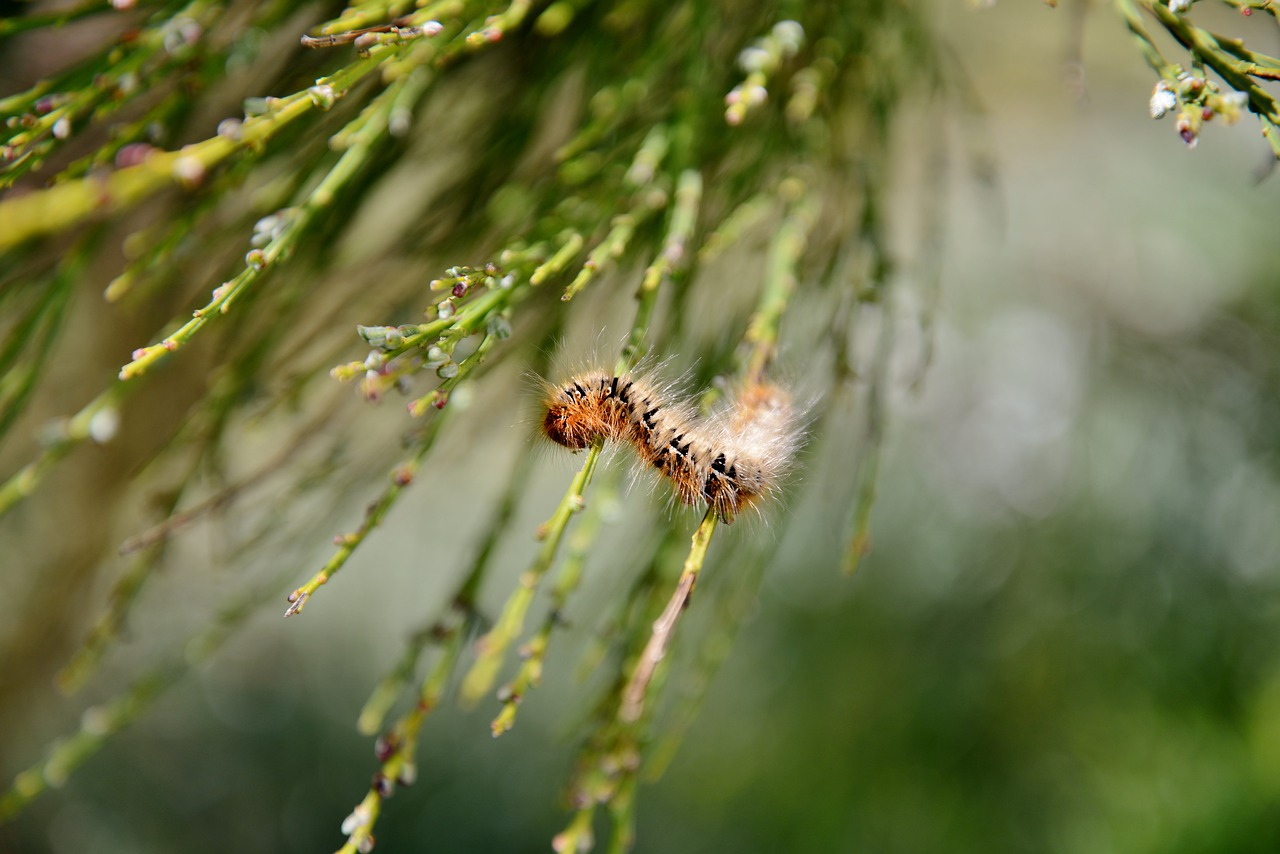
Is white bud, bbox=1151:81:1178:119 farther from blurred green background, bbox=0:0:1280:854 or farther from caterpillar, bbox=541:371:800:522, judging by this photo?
blurred green background, bbox=0:0:1280:854

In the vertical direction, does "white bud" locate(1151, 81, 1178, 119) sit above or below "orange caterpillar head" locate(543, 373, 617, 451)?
above

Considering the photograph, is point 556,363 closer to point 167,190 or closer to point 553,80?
point 553,80

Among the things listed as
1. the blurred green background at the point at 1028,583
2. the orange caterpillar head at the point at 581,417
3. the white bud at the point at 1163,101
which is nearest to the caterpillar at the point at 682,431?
the orange caterpillar head at the point at 581,417

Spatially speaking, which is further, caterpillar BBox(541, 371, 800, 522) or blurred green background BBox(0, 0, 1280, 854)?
blurred green background BBox(0, 0, 1280, 854)

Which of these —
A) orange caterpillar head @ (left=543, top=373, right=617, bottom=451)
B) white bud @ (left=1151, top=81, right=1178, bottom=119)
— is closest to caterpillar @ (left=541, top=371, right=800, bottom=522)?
orange caterpillar head @ (left=543, top=373, right=617, bottom=451)

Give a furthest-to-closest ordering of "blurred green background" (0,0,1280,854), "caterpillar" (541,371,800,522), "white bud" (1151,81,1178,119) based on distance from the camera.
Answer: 1. "blurred green background" (0,0,1280,854)
2. "caterpillar" (541,371,800,522)
3. "white bud" (1151,81,1178,119)

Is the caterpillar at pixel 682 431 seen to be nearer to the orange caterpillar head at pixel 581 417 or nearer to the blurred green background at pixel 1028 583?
the orange caterpillar head at pixel 581 417

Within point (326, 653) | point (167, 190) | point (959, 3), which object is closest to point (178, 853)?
point (326, 653)
